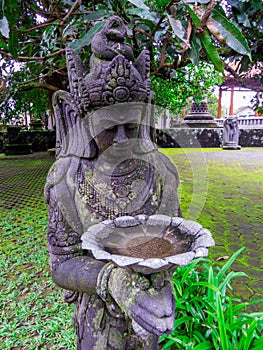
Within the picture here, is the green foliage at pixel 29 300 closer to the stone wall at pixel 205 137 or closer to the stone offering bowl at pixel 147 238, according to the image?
the stone offering bowl at pixel 147 238

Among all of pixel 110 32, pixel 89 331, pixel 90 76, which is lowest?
pixel 89 331

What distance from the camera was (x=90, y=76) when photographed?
131cm

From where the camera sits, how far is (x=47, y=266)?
3.09 metres

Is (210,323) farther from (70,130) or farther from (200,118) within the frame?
(200,118)

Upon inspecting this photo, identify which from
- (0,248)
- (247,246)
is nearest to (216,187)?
(247,246)

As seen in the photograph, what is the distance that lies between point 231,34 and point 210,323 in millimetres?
1687

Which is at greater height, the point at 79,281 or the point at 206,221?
the point at 79,281

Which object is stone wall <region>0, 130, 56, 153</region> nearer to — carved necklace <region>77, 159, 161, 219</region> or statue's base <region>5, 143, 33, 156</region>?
statue's base <region>5, 143, 33, 156</region>

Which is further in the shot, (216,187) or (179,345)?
(216,187)

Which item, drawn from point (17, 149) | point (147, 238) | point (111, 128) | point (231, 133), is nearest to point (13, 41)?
point (111, 128)

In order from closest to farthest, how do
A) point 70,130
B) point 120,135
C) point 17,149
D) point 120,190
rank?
point 120,135
point 120,190
point 70,130
point 17,149

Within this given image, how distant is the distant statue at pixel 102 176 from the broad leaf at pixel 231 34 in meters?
0.40

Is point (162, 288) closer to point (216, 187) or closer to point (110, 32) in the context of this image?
point (110, 32)

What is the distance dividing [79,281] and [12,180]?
290 inches
